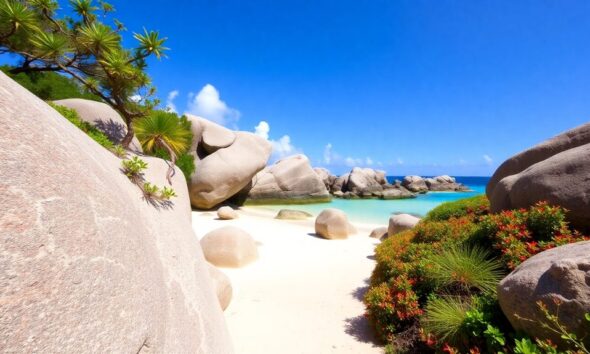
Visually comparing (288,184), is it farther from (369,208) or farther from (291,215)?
(291,215)

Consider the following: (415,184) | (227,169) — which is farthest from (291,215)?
(415,184)

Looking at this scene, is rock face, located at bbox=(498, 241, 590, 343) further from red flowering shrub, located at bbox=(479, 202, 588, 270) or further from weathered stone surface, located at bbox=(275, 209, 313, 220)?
weathered stone surface, located at bbox=(275, 209, 313, 220)

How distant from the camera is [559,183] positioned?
4508 millimetres

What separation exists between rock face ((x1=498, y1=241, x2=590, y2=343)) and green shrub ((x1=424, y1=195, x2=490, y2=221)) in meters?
4.12

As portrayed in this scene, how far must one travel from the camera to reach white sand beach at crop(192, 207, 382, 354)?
4281 millimetres

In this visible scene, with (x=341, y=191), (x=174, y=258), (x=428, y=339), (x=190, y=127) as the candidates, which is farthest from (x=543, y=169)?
(x=341, y=191)

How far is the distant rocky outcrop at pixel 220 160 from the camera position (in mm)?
20219

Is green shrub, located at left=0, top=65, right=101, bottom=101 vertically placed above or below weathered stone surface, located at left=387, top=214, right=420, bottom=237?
above

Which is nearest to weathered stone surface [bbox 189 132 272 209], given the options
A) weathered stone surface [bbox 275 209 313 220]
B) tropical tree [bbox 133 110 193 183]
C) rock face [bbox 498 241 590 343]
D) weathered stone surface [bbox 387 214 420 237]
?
weathered stone surface [bbox 275 209 313 220]

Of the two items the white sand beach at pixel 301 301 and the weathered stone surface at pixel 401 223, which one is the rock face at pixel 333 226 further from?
the weathered stone surface at pixel 401 223

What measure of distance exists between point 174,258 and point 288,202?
84.9ft

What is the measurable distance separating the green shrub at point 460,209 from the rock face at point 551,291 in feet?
13.5

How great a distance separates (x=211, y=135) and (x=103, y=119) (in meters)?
17.4

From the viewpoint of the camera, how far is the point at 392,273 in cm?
504
